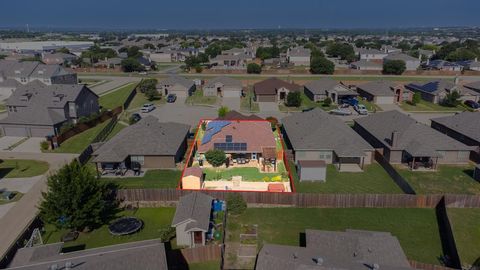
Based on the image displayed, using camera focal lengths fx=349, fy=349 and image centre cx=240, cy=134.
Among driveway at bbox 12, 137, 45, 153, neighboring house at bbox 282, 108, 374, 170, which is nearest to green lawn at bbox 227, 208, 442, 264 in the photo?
neighboring house at bbox 282, 108, 374, 170

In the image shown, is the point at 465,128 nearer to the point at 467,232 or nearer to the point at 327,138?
the point at 327,138

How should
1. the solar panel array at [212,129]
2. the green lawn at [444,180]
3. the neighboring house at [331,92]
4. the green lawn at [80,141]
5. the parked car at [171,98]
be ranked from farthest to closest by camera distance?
1. the parked car at [171,98]
2. the neighboring house at [331,92]
3. the green lawn at [80,141]
4. the solar panel array at [212,129]
5. the green lawn at [444,180]

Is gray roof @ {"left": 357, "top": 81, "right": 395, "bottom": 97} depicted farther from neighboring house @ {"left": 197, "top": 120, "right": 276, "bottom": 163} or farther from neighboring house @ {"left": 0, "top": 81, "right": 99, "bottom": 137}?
neighboring house @ {"left": 0, "top": 81, "right": 99, "bottom": 137}

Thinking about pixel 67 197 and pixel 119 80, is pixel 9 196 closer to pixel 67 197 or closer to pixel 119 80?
pixel 67 197

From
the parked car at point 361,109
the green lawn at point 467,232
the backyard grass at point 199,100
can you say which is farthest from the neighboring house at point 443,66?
the green lawn at point 467,232

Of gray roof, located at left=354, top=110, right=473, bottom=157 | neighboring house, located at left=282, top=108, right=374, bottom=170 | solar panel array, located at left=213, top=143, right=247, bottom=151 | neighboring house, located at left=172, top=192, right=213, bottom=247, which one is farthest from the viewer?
solar panel array, located at left=213, top=143, right=247, bottom=151

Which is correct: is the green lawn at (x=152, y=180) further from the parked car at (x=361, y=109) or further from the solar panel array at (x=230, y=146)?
the parked car at (x=361, y=109)
